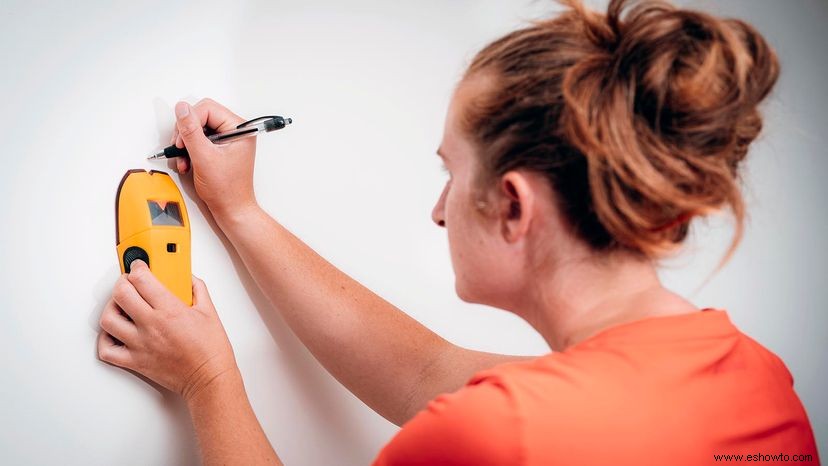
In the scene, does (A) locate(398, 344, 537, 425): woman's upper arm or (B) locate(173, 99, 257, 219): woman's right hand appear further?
(A) locate(398, 344, 537, 425): woman's upper arm

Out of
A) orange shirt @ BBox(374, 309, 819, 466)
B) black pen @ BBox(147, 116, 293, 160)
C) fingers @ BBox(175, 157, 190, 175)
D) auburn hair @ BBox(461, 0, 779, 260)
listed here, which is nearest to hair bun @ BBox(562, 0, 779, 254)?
auburn hair @ BBox(461, 0, 779, 260)

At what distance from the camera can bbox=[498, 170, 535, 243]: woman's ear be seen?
2.57 feet

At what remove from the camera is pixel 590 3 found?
135cm

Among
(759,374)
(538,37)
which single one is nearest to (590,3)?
(538,37)

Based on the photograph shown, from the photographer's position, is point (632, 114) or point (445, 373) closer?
point (632, 114)

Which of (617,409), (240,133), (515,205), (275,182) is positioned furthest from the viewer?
(275,182)

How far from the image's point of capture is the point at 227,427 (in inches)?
34.7

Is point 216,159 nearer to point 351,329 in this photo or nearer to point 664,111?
point 351,329

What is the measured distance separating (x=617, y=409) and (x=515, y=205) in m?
0.23

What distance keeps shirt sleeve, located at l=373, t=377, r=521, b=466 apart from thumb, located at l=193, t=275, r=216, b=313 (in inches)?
12.4

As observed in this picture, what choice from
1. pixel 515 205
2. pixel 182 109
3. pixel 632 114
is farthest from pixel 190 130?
pixel 632 114

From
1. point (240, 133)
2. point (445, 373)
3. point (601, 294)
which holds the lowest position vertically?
point (445, 373)

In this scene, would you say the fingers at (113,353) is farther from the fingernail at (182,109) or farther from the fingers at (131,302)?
the fingernail at (182,109)

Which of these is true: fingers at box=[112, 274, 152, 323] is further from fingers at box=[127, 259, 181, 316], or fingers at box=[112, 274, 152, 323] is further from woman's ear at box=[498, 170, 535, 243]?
woman's ear at box=[498, 170, 535, 243]
